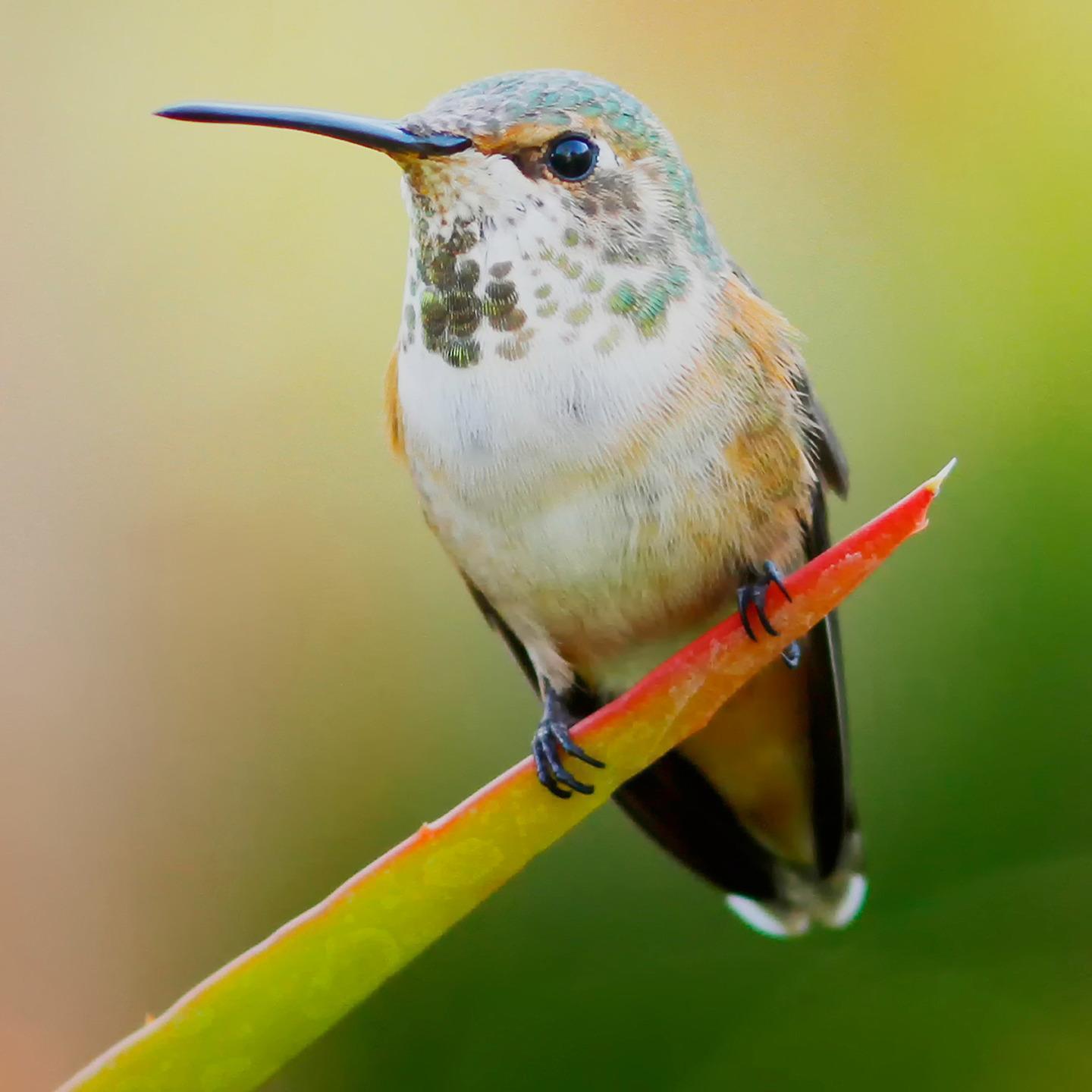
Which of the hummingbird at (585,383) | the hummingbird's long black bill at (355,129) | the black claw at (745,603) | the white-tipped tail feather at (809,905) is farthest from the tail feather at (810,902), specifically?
the hummingbird's long black bill at (355,129)

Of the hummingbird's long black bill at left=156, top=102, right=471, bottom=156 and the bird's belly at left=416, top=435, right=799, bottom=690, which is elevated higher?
the hummingbird's long black bill at left=156, top=102, right=471, bottom=156

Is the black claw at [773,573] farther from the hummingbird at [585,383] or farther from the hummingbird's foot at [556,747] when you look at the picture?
the hummingbird's foot at [556,747]

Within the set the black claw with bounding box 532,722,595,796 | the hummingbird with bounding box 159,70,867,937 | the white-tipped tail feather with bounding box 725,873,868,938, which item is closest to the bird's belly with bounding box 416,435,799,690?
the hummingbird with bounding box 159,70,867,937

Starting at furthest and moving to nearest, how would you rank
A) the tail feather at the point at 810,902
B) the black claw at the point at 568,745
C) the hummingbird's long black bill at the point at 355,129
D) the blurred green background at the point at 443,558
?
the tail feather at the point at 810,902, the blurred green background at the point at 443,558, the black claw at the point at 568,745, the hummingbird's long black bill at the point at 355,129

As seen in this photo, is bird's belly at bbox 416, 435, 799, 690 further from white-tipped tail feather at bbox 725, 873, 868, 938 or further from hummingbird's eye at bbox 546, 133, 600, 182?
white-tipped tail feather at bbox 725, 873, 868, 938

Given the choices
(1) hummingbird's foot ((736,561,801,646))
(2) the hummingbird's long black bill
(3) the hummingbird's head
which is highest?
(2) the hummingbird's long black bill

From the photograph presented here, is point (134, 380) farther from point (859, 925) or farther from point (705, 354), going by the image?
point (859, 925)

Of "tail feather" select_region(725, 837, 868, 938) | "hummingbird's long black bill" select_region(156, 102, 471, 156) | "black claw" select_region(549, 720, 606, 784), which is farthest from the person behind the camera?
"tail feather" select_region(725, 837, 868, 938)

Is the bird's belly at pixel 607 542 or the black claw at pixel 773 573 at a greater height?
the bird's belly at pixel 607 542
